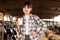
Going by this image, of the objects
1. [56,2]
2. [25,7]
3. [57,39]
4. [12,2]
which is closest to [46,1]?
[56,2]

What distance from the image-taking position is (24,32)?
2051 millimetres

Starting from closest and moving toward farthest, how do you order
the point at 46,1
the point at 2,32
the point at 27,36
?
the point at 27,36
the point at 46,1
the point at 2,32

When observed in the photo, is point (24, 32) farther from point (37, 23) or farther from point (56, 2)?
point (56, 2)

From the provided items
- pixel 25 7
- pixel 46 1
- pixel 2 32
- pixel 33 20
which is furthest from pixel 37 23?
pixel 2 32

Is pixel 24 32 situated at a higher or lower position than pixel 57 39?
higher

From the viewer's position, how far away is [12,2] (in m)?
6.04

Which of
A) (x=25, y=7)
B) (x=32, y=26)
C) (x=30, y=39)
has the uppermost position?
(x=25, y=7)

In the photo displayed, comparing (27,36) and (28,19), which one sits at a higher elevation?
(28,19)

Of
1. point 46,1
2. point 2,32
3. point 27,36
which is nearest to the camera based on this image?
point 27,36

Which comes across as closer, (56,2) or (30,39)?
(30,39)

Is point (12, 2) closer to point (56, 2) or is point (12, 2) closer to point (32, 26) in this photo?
point (56, 2)

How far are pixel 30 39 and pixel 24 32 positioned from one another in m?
0.09

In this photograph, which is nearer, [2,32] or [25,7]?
[25,7]

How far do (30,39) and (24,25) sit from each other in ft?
0.49
